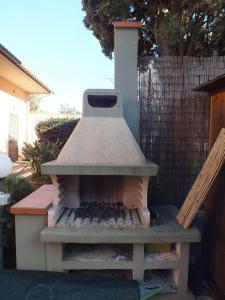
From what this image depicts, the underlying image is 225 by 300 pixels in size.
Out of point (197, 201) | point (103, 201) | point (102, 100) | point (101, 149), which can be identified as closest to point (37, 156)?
point (103, 201)

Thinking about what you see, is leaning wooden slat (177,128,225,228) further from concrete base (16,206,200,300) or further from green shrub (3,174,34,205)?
green shrub (3,174,34,205)

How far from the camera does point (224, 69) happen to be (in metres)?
3.72

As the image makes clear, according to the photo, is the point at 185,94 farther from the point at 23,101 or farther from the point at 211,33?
the point at 23,101

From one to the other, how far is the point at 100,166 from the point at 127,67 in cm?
175

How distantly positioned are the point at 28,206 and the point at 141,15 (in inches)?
162

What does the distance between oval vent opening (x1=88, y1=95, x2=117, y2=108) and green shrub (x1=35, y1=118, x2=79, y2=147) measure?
18.3ft

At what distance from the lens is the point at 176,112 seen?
3801 mm

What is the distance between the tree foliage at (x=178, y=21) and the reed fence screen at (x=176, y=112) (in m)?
0.75

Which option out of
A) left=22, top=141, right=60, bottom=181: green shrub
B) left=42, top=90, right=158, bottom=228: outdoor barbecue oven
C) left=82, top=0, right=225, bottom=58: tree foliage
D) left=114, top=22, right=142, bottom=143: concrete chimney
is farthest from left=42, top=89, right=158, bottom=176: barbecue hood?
left=22, top=141, right=60, bottom=181: green shrub

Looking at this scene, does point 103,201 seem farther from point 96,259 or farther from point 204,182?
point 204,182

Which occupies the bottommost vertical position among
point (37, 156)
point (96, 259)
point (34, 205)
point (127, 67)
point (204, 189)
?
point (96, 259)

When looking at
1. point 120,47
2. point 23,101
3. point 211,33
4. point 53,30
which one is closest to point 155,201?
point 120,47

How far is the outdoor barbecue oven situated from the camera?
8.35 feet

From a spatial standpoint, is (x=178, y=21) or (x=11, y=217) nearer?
(x=11, y=217)
